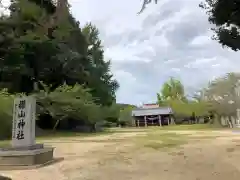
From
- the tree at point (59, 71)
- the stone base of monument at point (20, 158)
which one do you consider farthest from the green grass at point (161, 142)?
the tree at point (59, 71)

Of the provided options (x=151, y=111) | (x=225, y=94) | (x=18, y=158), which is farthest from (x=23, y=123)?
(x=151, y=111)

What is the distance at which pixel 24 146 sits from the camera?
26.0ft

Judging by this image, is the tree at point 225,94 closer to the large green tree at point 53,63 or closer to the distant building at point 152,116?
the large green tree at point 53,63

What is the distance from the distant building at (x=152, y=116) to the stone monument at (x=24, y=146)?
33.7 metres

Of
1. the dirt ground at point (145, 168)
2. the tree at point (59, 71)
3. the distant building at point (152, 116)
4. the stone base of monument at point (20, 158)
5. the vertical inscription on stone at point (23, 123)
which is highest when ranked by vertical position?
the tree at point (59, 71)

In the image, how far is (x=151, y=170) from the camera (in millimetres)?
6043

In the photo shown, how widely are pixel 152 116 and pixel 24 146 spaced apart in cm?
3650

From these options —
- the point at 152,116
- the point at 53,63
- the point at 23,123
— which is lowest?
the point at 23,123

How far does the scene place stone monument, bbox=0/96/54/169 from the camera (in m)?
7.04

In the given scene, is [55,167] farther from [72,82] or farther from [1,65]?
[72,82]

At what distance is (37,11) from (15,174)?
337 centimetres

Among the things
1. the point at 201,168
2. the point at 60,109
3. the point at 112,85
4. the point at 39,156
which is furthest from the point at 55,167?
the point at 112,85

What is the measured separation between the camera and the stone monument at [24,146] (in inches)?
277

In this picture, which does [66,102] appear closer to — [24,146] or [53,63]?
[53,63]
